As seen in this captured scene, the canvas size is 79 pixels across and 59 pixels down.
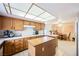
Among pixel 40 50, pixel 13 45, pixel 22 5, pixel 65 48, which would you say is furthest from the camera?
pixel 13 45

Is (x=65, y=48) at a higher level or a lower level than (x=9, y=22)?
lower

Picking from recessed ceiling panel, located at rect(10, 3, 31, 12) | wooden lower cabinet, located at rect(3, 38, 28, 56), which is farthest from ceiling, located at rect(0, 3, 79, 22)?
wooden lower cabinet, located at rect(3, 38, 28, 56)

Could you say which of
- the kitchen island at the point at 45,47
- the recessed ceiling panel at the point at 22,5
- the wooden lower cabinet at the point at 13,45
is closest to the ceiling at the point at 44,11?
the recessed ceiling panel at the point at 22,5

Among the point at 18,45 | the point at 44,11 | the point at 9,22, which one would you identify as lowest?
the point at 18,45

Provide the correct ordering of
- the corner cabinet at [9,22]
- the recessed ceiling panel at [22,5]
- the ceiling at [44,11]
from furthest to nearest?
the corner cabinet at [9,22]
the ceiling at [44,11]
the recessed ceiling panel at [22,5]

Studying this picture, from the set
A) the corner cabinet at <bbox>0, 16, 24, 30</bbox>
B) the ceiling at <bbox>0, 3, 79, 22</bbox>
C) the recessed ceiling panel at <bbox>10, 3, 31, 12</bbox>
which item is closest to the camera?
the recessed ceiling panel at <bbox>10, 3, 31, 12</bbox>

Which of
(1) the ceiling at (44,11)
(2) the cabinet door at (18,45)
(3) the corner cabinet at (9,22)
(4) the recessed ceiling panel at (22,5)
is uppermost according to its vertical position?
(4) the recessed ceiling panel at (22,5)

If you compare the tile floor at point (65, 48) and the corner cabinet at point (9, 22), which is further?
the corner cabinet at point (9, 22)

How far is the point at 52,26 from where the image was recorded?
4.91 feet

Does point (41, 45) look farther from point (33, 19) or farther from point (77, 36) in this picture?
point (77, 36)

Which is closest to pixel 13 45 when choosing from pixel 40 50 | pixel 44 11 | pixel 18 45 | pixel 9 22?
pixel 18 45

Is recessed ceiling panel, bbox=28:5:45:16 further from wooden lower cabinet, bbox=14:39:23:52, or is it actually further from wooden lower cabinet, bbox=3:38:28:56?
wooden lower cabinet, bbox=14:39:23:52

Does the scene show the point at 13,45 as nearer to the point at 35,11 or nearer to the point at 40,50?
the point at 40,50

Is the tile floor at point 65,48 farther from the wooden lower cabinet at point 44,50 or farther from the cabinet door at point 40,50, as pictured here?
the cabinet door at point 40,50
